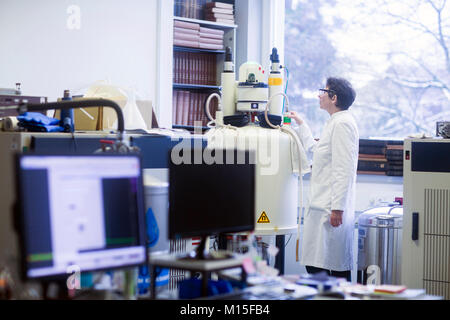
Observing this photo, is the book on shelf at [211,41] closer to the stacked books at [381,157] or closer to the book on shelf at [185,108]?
the book on shelf at [185,108]

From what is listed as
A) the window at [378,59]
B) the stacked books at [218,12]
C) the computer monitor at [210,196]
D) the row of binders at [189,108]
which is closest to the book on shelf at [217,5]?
the stacked books at [218,12]

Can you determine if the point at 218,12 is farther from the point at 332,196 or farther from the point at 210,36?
the point at 332,196

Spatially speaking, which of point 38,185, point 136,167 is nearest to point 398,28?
point 136,167

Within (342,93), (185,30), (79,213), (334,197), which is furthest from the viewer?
(185,30)

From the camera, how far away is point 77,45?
4.23 m

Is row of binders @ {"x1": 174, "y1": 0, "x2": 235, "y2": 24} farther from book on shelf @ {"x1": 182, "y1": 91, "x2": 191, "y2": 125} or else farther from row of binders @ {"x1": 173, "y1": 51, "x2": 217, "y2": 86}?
book on shelf @ {"x1": 182, "y1": 91, "x2": 191, "y2": 125}

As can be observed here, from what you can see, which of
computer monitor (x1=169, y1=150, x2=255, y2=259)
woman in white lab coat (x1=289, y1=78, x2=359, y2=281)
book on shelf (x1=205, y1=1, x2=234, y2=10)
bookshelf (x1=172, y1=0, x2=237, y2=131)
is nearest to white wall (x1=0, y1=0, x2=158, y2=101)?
bookshelf (x1=172, y1=0, x2=237, y2=131)

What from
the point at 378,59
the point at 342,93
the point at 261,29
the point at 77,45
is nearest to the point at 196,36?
the point at 261,29

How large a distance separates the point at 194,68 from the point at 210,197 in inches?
133

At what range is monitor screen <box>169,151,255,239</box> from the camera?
1.62 m

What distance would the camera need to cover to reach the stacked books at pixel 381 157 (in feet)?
13.8
